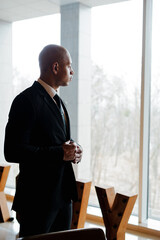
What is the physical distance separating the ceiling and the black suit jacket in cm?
202

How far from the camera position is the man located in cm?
145

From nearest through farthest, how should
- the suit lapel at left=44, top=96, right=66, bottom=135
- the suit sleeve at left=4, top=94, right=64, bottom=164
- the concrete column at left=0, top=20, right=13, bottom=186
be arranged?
the suit sleeve at left=4, top=94, right=64, bottom=164 → the suit lapel at left=44, top=96, right=66, bottom=135 → the concrete column at left=0, top=20, right=13, bottom=186

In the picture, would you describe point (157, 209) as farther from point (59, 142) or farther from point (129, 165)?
point (59, 142)

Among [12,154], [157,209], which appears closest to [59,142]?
[12,154]

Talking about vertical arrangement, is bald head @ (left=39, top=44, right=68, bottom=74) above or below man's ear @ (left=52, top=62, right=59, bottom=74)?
above

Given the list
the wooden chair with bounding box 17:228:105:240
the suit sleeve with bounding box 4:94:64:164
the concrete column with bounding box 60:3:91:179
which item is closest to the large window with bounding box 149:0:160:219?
the concrete column with bounding box 60:3:91:179

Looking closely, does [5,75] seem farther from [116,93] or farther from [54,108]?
[54,108]

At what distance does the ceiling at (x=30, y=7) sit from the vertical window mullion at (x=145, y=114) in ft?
1.79

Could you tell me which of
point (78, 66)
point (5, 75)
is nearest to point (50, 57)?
point (78, 66)

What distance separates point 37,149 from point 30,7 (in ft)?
8.08

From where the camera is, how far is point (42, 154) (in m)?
1.48

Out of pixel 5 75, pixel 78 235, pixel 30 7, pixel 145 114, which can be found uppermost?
pixel 30 7

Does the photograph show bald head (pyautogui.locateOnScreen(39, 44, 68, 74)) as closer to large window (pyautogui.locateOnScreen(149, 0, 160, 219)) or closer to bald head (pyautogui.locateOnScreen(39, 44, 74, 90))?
bald head (pyautogui.locateOnScreen(39, 44, 74, 90))

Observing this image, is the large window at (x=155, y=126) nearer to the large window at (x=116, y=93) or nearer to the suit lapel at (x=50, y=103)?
the large window at (x=116, y=93)
